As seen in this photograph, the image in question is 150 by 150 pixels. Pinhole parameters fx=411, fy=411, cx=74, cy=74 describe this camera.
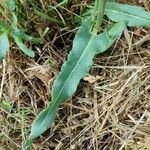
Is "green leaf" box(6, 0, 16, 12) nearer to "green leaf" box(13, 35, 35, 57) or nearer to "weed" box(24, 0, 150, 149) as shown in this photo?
"green leaf" box(13, 35, 35, 57)

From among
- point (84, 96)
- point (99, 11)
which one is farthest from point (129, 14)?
point (84, 96)

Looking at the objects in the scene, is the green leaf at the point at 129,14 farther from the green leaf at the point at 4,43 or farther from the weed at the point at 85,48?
the green leaf at the point at 4,43

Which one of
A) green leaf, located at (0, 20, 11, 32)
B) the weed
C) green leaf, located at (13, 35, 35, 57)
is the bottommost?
the weed

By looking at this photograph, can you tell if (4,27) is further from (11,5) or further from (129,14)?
(129,14)

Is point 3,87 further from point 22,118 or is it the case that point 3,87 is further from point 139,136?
point 139,136

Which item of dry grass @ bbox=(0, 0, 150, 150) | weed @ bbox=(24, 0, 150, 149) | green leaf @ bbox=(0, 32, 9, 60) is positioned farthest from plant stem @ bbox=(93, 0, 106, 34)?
green leaf @ bbox=(0, 32, 9, 60)

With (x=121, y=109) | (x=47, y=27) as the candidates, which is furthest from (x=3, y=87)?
(x=121, y=109)
